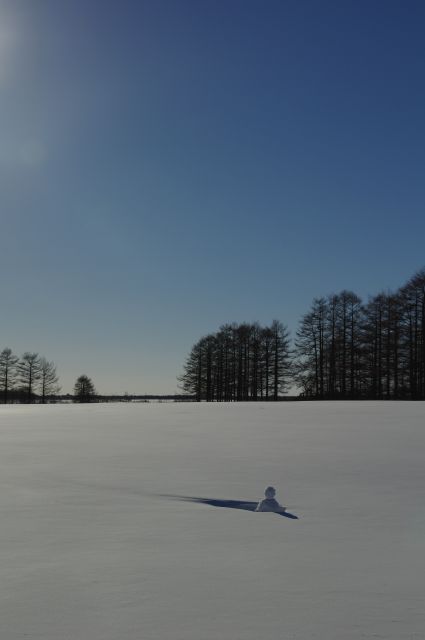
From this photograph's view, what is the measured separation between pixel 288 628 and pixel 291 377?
5484cm

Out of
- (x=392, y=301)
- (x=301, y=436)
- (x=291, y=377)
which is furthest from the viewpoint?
(x=291, y=377)

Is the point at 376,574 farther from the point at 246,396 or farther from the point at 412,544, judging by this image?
the point at 246,396

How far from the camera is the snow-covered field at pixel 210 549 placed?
2988 mm

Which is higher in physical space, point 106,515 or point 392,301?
point 392,301

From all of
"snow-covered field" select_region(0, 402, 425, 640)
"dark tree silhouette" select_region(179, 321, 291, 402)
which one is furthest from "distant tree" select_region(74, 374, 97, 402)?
"snow-covered field" select_region(0, 402, 425, 640)

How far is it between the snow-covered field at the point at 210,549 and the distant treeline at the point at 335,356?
127ft

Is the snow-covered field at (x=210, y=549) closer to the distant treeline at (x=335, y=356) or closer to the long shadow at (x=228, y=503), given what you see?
the long shadow at (x=228, y=503)

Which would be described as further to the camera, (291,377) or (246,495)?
(291,377)

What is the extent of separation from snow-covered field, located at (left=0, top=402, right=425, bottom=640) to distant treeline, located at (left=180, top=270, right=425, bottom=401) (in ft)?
127

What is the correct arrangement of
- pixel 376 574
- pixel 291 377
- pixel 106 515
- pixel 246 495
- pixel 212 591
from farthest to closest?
pixel 291 377, pixel 246 495, pixel 106 515, pixel 376 574, pixel 212 591

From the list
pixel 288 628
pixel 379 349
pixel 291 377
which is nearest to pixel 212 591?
pixel 288 628

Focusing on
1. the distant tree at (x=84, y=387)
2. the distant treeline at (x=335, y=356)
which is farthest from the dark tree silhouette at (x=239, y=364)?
the distant tree at (x=84, y=387)

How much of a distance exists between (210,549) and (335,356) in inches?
1907

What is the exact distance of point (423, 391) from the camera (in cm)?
4478
